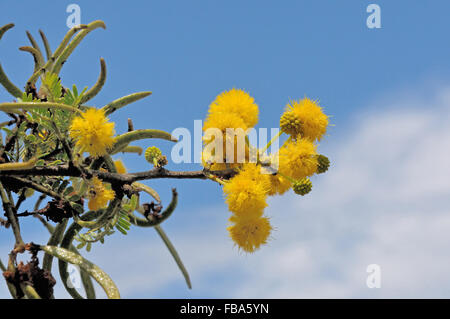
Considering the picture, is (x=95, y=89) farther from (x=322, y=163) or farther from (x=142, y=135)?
(x=322, y=163)

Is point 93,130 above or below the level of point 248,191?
above

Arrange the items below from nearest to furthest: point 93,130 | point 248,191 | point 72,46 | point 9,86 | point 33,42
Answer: point 248,191, point 93,130, point 9,86, point 72,46, point 33,42

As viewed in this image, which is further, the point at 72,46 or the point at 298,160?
the point at 72,46

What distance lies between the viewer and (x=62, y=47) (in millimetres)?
3475

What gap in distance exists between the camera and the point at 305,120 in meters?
2.46

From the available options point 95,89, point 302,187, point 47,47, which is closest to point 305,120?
point 302,187

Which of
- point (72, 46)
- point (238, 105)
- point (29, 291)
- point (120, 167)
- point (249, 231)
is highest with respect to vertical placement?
point (72, 46)

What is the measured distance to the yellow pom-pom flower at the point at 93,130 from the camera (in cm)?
245

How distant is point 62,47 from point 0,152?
0.89m

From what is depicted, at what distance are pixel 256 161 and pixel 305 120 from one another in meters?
0.33

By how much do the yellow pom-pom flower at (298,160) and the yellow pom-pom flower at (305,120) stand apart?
0.10m

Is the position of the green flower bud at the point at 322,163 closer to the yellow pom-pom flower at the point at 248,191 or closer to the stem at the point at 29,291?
the yellow pom-pom flower at the point at 248,191

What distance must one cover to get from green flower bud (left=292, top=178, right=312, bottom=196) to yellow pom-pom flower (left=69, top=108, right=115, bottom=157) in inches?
38.1

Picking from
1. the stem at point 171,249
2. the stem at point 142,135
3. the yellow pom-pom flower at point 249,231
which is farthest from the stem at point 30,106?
the stem at point 171,249
